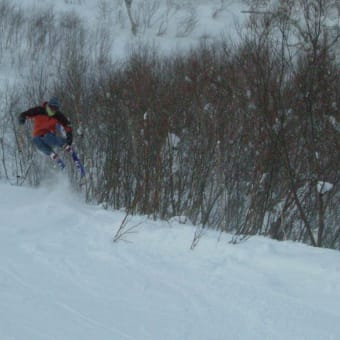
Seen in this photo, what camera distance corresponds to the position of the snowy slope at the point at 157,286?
3693mm

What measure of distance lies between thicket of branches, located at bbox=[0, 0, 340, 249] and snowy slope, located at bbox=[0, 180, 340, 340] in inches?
41.2

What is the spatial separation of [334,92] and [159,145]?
4.12 metres

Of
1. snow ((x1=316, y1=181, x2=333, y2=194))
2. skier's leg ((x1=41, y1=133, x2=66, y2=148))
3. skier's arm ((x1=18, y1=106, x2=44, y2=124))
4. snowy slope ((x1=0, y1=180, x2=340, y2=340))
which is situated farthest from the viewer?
skier's leg ((x1=41, y1=133, x2=66, y2=148))

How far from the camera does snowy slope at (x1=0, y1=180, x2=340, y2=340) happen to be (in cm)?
369

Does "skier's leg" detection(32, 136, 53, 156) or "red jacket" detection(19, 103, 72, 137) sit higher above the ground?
"red jacket" detection(19, 103, 72, 137)

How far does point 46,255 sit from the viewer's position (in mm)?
5188

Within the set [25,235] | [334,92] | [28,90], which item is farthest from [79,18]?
[25,235]

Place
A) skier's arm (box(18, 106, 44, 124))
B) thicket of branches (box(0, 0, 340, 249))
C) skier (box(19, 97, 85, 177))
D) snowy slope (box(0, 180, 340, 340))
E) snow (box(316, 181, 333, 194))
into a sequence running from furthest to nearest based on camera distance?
thicket of branches (box(0, 0, 340, 249)) → skier (box(19, 97, 85, 177)) → skier's arm (box(18, 106, 44, 124)) → snow (box(316, 181, 333, 194)) → snowy slope (box(0, 180, 340, 340))

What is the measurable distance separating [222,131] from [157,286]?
22.1ft

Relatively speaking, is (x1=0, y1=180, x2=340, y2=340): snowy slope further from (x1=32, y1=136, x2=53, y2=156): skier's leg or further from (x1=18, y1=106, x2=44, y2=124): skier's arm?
(x1=32, y1=136, x2=53, y2=156): skier's leg

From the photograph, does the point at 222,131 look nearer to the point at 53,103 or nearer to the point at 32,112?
the point at 53,103

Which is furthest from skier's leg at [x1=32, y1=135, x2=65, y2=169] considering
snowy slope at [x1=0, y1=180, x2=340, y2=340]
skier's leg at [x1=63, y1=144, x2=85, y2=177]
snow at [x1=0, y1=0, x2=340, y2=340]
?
snowy slope at [x1=0, y1=180, x2=340, y2=340]

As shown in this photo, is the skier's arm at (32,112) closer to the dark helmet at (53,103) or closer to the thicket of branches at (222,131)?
the dark helmet at (53,103)

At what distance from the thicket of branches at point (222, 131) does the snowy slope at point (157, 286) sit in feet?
3.43
